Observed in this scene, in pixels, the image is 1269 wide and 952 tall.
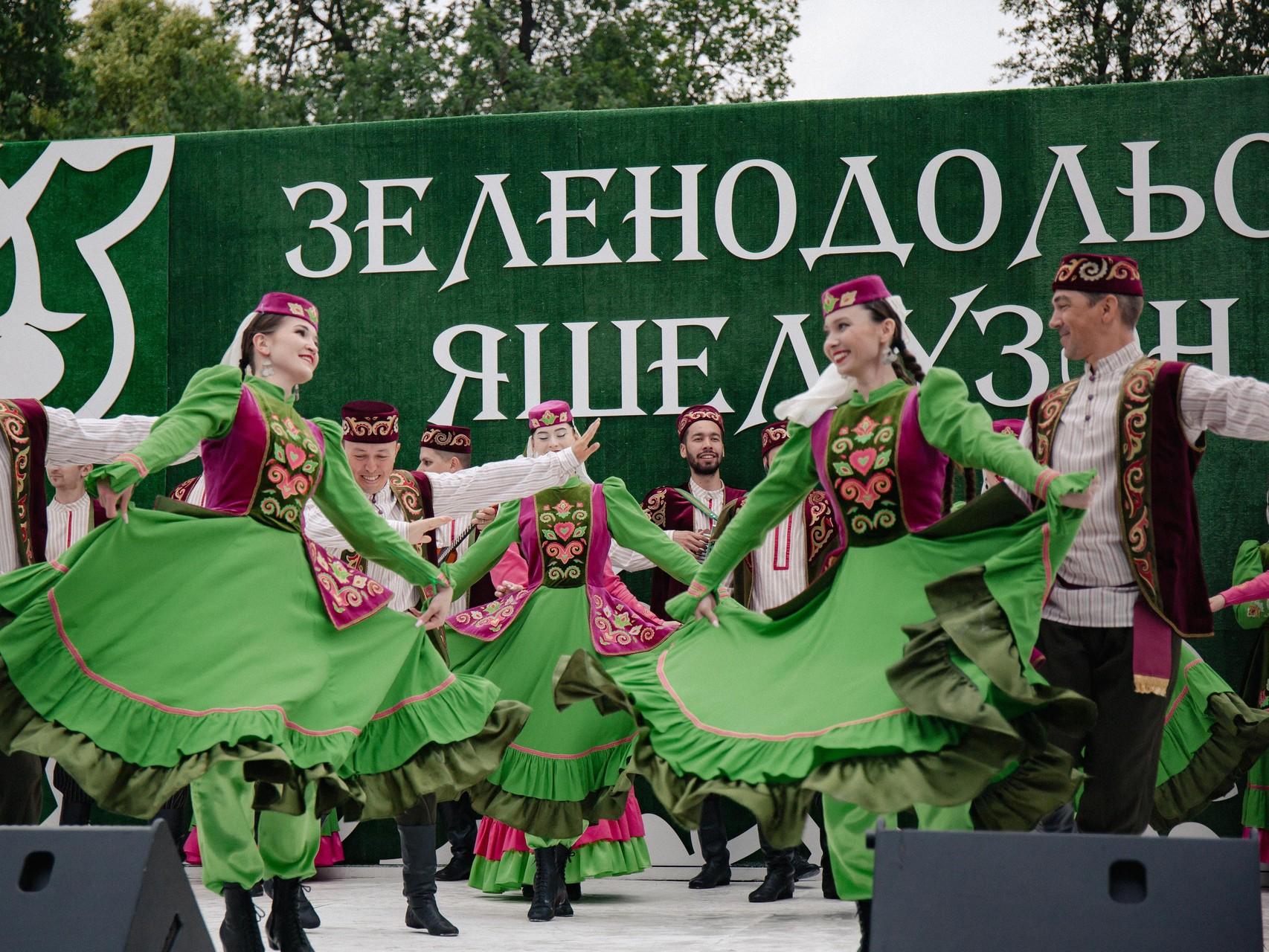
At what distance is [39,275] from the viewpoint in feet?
26.0

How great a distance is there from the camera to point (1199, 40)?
1541 cm

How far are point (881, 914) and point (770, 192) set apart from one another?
530 cm

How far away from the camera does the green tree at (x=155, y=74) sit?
18453 millimetres

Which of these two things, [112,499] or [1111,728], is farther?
[1111,728]

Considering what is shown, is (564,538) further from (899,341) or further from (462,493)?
(899,341)

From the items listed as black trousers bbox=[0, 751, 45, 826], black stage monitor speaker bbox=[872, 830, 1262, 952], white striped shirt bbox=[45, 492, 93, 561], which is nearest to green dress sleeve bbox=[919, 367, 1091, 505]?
black stage monitor speaker bbox=[872, 830, 1262, 952]

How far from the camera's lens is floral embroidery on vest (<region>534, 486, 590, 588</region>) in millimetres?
5887

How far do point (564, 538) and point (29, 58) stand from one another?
1260 centimetres

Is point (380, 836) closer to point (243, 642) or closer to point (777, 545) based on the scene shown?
point (777, 545)

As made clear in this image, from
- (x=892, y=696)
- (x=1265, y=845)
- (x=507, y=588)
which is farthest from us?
(x=507, y=588)

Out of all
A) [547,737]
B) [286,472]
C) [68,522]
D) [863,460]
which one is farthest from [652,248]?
[863,460]

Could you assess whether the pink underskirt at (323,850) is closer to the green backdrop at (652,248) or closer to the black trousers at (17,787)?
the green backdrop at (652,248)

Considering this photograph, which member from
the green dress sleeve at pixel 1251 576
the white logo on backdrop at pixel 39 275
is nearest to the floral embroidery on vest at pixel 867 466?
the green dress sleeve at pixel 1251 576

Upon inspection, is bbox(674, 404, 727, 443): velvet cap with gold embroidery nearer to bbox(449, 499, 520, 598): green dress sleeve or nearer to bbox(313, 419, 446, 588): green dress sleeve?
bbox(449, 499, 520, 598): green dress sleeve
